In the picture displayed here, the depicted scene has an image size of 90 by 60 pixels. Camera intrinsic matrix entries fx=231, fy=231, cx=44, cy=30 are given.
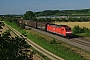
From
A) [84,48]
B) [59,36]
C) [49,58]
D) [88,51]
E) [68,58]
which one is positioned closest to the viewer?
[68,58]

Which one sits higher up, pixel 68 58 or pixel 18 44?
pixel 18 44

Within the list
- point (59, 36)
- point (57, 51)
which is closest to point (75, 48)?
point (57, 51)

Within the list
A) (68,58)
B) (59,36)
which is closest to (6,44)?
(68,58)

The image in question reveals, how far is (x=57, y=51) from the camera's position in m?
36.4

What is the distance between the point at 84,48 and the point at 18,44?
2939 centimetres

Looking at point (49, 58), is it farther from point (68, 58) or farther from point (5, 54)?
point (5, 54)

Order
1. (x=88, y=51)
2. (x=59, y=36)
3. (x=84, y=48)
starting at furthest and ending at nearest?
(x=59, y=36), (x=84, y=48), (x=88, y=51)

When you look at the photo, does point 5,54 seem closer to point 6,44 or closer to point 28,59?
point 6,44

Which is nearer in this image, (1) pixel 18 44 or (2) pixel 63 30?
(1) pixel 18 44

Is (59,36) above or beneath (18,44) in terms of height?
beneath

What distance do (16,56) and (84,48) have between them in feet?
96.4

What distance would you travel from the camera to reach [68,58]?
3106 centimetres

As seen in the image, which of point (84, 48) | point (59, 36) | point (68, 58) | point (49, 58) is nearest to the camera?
point (68, 58)

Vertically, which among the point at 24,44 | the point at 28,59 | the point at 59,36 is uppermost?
the point at 24,44
